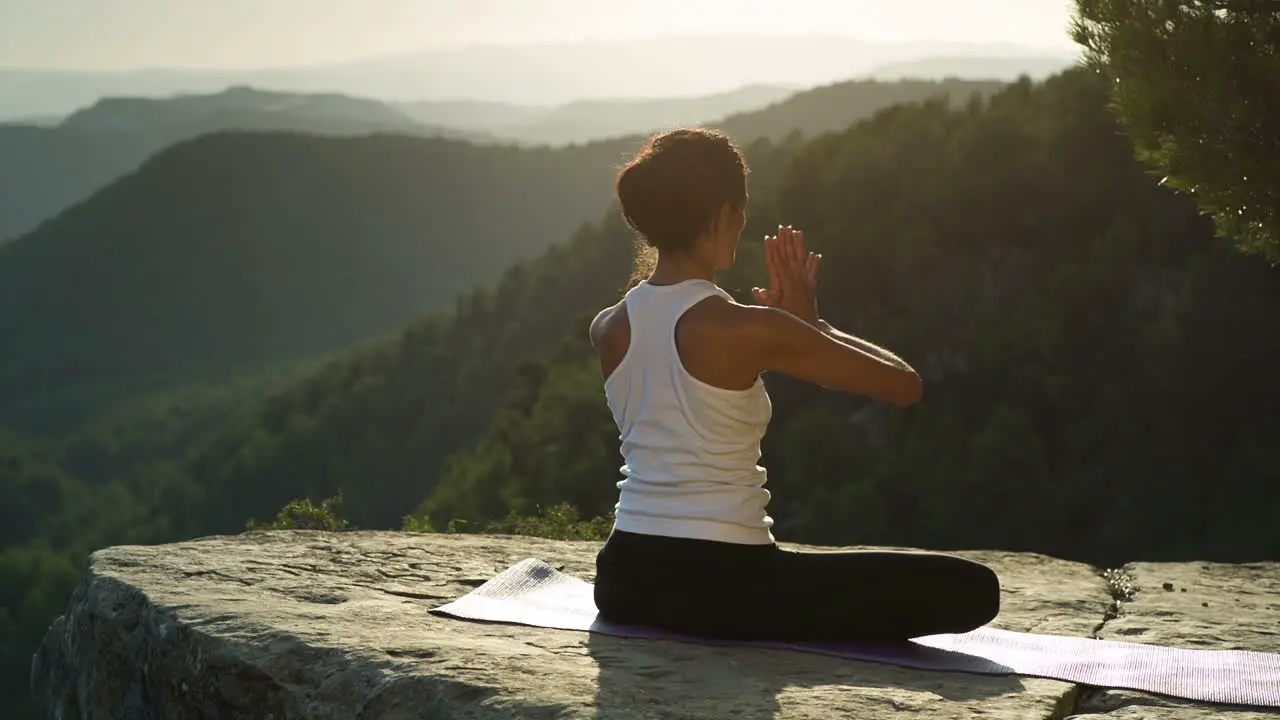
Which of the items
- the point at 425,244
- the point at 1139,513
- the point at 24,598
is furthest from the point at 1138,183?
the point at 425,244

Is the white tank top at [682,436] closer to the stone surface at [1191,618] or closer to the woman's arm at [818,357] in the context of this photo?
the woman's arm at [818,357]

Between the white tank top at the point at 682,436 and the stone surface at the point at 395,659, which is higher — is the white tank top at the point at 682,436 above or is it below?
above

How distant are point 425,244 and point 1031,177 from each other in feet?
317

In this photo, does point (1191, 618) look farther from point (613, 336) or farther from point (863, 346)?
point (613, 336)

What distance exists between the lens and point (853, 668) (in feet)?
12.3

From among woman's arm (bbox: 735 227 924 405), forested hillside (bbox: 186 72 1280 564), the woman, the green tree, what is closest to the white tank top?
the woman

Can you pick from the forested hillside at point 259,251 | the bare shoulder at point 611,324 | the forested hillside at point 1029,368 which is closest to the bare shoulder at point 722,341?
the bare shoulder at point 611,324

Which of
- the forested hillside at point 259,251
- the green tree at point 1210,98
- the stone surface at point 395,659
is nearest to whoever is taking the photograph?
the stone surface at point 395,659

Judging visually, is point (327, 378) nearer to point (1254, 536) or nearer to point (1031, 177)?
point (1031, 177)

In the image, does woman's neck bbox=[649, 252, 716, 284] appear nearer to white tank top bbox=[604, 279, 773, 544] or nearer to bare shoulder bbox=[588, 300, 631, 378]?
white tank top bbox=[604, 279, 773, 544]

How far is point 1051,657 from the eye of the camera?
156 inches

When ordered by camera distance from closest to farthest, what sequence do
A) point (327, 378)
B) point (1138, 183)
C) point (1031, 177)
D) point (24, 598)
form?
point (1138, 183), point (1031, 177), point (24, 598), point (327, 378)

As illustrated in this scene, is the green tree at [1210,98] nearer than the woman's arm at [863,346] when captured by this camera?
No

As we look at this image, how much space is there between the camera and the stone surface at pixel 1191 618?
351 centimetres
